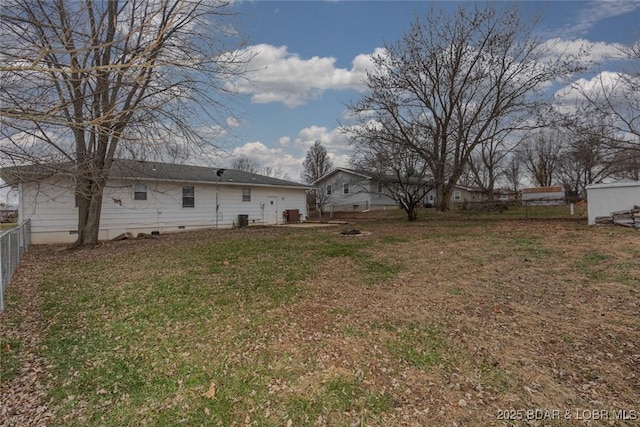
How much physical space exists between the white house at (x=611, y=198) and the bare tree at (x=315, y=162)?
3381cm

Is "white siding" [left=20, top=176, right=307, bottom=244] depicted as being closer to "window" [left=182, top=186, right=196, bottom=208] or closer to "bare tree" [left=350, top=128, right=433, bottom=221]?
"window" [left=182, top=186, right=196, bottom=208]

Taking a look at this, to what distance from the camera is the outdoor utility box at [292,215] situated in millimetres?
20469

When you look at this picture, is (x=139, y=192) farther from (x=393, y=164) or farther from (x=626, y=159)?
(x=626, y=159)

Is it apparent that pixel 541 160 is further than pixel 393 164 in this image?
Yes

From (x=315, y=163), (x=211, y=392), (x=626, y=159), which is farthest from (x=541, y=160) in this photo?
(x=211, y=392)

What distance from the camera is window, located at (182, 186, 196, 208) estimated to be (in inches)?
628

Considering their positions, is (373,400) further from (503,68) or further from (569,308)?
(503,68)

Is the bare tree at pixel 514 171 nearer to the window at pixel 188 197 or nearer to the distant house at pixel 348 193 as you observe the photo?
the distant house at pixel 348 193

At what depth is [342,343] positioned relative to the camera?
353cm

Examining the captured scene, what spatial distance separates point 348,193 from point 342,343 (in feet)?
86.6

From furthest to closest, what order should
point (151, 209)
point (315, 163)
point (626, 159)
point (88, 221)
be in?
point (315, 163), point (151, 209), point (626, 159), point (88, 221)

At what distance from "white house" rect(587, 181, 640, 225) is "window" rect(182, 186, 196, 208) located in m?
16.0

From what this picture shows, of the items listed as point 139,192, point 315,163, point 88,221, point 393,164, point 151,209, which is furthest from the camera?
point 315,163

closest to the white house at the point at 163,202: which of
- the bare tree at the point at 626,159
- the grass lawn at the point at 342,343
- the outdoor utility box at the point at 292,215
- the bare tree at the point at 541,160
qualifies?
the outdoor utility box at the point at 292,215
